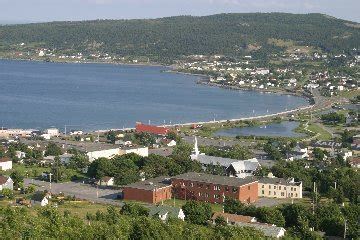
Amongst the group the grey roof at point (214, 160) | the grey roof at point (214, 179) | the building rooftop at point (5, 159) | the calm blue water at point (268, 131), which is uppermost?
the grey roof at point (214, 179)

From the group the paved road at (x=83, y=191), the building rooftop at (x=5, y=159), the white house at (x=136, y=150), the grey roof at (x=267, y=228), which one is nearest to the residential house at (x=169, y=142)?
the white house at (x=136, y=150)

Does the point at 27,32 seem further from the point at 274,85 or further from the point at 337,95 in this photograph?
the point at 337,95

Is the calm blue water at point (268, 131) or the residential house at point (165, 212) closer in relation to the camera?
the residential house at point (165, 212)

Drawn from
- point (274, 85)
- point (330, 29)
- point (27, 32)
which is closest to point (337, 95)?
point (274, 85)

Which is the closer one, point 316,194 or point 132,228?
point 132,228

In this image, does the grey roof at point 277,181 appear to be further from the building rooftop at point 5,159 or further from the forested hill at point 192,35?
the forested hill at point 192,35

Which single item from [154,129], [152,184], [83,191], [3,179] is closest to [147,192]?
[152,184]

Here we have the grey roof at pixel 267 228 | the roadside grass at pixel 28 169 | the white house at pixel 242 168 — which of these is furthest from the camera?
the white house at pixel 242 168
